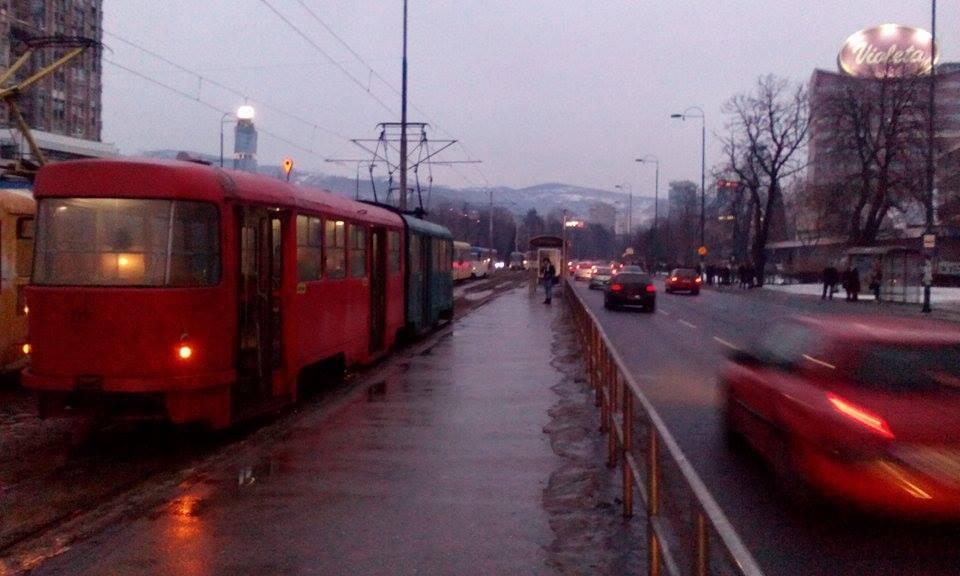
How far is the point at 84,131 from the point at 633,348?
92932 mm

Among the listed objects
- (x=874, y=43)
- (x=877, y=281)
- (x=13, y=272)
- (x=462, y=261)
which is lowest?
(x=877, y=281)

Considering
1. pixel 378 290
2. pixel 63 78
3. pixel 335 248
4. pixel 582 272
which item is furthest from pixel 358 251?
pixel 63 78

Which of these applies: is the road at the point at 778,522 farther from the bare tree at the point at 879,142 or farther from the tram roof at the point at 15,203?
the bare tree at the point at 879,142

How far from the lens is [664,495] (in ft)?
21.8

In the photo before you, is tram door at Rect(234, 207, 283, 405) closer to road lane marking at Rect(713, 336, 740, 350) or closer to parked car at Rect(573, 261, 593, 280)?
road lane marking at Rect(713, 336, 740, 350)

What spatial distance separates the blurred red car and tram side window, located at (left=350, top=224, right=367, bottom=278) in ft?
27.7

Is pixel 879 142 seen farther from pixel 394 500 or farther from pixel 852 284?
pixel 394 500

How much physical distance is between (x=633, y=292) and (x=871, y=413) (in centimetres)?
2864

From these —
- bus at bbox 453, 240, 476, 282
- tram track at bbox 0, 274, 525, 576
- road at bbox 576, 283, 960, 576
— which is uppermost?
bus at bbox 453, 240, 476, 282

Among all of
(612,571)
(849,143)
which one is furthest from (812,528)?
(849,143)

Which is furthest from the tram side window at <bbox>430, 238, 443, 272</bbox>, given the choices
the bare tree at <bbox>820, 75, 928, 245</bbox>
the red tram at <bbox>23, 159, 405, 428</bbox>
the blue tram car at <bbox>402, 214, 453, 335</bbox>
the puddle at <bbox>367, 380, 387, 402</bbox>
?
the bare tree at <bbox>820, 75, 928, 245</bbox>

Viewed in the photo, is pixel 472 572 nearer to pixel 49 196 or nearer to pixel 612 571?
pixel 612 571

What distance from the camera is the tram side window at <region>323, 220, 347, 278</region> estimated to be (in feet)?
45.6

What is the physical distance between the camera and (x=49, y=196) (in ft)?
32.8
